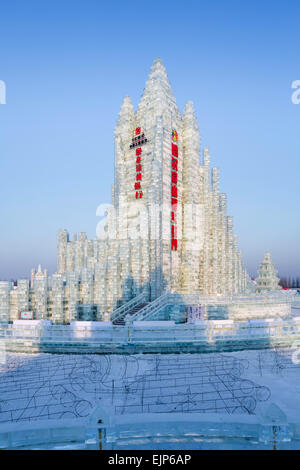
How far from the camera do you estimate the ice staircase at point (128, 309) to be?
955 inches

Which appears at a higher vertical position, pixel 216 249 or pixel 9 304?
pixel 216 249

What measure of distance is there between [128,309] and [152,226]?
927cm

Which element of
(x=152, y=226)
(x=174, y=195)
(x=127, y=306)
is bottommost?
(x=127, y=306)

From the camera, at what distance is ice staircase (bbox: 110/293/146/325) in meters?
24.3

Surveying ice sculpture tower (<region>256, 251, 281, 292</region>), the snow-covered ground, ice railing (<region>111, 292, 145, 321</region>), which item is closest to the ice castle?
ice railing (<region>111, 292, 145, 321</region>)

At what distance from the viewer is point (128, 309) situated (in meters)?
25.8

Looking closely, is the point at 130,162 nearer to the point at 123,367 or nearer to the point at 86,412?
the point at 123,367

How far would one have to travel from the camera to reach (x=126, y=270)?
27250mm

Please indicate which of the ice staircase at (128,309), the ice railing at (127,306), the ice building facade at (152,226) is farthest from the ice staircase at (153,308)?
the ice building facade at (152,226)

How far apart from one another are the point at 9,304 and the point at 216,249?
24.9m

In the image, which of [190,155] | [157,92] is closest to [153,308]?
[190,155]

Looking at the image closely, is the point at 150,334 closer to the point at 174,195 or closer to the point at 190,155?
the point at 174,195

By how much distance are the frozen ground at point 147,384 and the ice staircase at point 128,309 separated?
31.4 feet
